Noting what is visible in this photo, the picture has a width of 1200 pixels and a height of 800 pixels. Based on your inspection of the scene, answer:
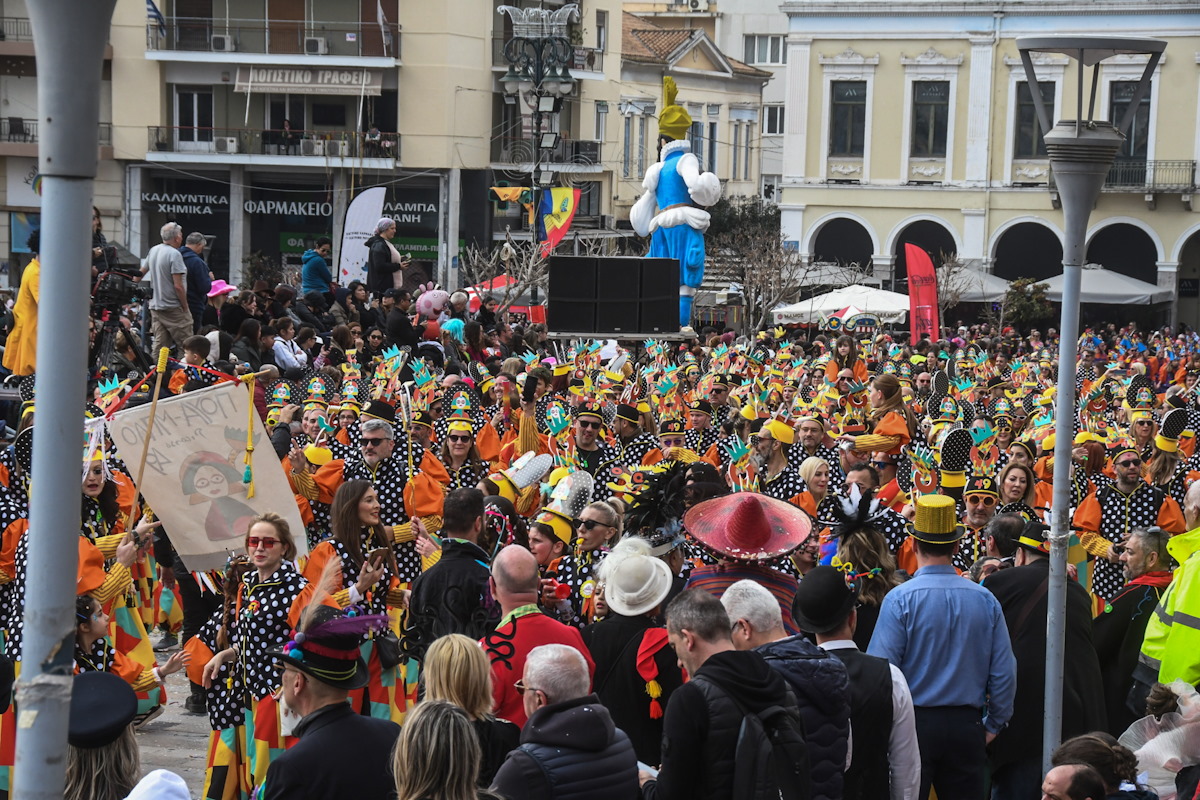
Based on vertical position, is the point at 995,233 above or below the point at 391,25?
below

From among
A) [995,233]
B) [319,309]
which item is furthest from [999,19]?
[319,309]

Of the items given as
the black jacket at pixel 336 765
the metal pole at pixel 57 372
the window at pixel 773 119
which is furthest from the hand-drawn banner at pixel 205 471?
the window at pixel 773 119

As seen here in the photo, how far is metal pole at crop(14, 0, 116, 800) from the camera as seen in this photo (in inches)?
109

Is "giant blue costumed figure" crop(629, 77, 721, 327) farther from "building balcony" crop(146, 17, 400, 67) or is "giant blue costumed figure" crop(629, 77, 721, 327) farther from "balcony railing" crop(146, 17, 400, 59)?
"balcony railing" crop(146, 17, 400, 59)

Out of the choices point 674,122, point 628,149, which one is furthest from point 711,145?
point 674,122

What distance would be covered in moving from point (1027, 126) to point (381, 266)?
101 ft

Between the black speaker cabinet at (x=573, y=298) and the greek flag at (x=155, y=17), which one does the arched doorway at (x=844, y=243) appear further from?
the black speaker cabinet at (x=573, y=298)

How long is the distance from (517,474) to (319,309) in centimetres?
1069

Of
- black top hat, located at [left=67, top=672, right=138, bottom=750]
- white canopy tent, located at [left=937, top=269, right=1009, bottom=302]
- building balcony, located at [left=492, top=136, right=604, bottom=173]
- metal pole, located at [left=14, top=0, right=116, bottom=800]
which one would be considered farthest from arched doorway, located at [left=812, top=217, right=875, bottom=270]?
metal pole, located at [left=14, top=0, right=116, bottom=800]

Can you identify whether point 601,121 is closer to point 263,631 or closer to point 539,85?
point 539,85

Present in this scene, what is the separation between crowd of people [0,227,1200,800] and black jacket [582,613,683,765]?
0.04 feet

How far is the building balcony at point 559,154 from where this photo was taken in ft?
151

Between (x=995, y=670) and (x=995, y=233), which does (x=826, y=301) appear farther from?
(x=995, y=670)

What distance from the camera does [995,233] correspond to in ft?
152
